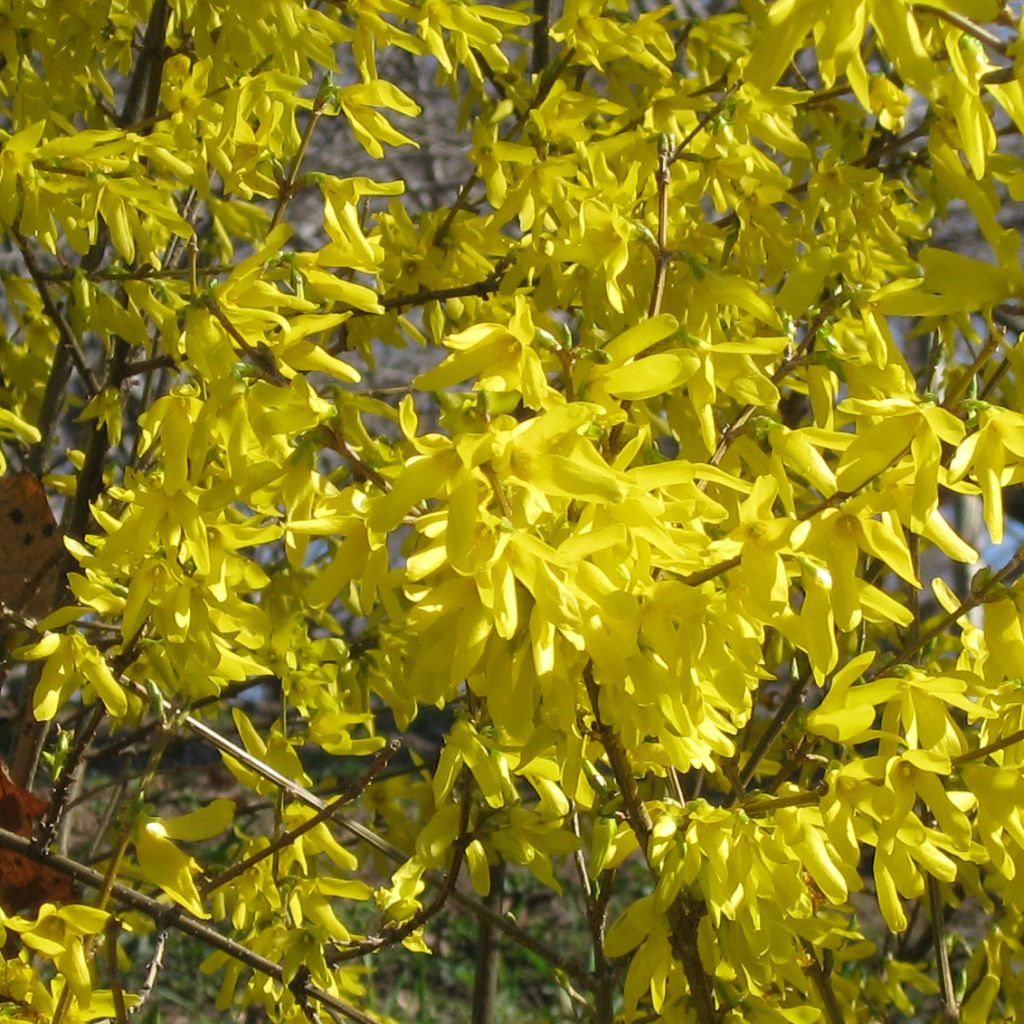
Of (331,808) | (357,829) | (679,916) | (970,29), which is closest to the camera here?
(970,29)

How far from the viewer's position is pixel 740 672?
124 centimetres

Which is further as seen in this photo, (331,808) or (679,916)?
(331,808)

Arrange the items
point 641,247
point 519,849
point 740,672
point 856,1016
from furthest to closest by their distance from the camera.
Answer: point 856,1016, point 641,247, point 519,849, point 740,672

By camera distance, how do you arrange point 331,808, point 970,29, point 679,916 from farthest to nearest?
point 331,808
point 679,916
point 970,29

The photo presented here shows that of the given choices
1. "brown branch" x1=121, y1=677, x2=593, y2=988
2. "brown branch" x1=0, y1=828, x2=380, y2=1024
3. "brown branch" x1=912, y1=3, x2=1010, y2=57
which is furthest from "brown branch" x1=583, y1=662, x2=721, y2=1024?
"brown branch" x1=912, y1=3, x2=1010, y2=57

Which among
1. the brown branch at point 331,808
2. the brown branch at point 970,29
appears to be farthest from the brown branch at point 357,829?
the brown branch at point 970,29

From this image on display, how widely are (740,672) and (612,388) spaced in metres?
0.30

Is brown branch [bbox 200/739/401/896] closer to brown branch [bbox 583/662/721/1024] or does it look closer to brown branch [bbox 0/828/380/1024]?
brown branch [bbox 0/828/380/1024]

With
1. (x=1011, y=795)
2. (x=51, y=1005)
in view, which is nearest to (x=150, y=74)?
(x=51, y=1005)

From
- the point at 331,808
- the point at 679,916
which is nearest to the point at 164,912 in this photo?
the point at 331,808

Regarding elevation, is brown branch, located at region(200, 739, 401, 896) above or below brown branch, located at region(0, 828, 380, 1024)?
above

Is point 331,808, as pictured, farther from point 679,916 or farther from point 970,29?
point 970,29

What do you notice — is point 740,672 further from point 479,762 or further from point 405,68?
point 405,68

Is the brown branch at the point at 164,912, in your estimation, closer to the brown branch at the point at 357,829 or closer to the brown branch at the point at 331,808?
the brown branch at the point at 331,808
